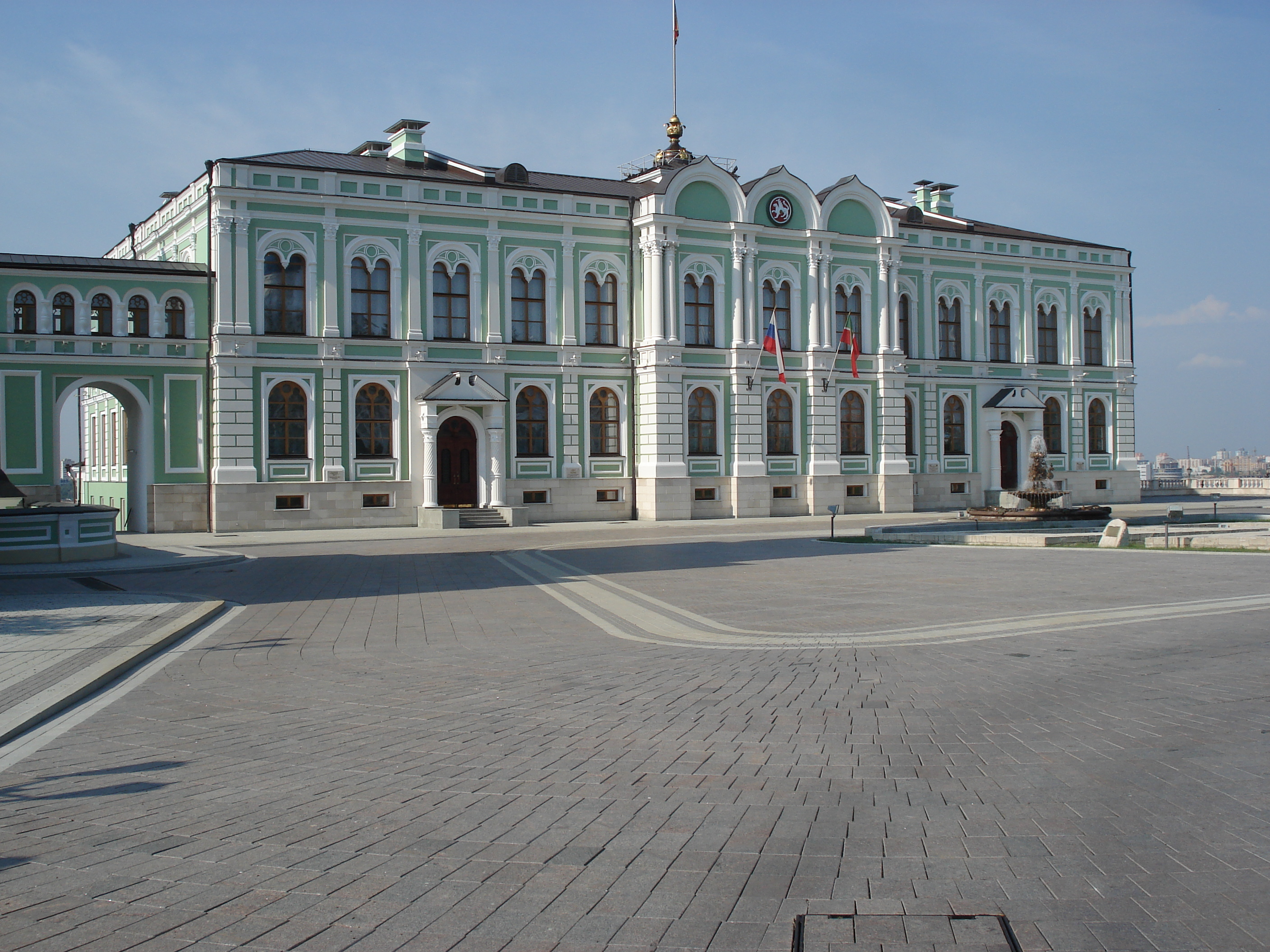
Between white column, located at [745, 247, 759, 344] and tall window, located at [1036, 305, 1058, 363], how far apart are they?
1659cm

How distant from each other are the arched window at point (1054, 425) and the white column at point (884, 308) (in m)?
10.5

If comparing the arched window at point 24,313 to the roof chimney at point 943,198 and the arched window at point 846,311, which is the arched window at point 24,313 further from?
the roof chimney at point 943,198

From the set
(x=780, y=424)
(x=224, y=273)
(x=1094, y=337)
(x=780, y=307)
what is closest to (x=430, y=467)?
(x=224, y=273)

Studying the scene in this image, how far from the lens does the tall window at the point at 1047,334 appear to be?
5162cm

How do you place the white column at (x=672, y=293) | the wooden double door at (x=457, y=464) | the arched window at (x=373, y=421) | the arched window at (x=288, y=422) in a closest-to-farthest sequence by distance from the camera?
1. the arched window at (x=288, y=422)
2. the arched window at (x=373, y=421)
3. the wooden double door at (x=457, y=464)
4. the white column at (x=672, y=293)

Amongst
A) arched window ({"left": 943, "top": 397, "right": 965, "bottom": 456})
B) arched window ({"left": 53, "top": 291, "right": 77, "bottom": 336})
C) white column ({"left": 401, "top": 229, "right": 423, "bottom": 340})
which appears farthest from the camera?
arched window ({"left": 943, "top": 397, "right": 965, "bottom": 456})

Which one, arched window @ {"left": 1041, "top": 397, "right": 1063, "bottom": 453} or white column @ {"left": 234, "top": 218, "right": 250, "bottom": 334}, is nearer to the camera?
white column @ {"left": 234, "top": 218, "right": 250, "bottom": 334}

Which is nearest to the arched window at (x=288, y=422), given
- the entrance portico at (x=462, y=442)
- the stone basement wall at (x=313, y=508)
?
the stone basement wall at (x=313, y=508)

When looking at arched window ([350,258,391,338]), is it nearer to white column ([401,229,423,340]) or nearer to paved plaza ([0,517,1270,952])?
white column ([401,229,423,340])

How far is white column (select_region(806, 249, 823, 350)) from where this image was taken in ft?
146

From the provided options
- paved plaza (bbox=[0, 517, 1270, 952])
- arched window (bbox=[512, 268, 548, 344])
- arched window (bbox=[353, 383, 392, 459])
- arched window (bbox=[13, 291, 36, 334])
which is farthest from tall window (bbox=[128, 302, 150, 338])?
paved plaza (bbox=[0, 517, 1270, 952])

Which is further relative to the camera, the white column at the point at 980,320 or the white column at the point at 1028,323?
the white column at the point at 1028,323

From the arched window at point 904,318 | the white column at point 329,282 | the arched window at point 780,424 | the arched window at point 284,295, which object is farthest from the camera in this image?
the arched window at point 904,318

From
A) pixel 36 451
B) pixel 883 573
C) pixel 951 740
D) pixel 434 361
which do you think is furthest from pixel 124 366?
pixel 951 740
